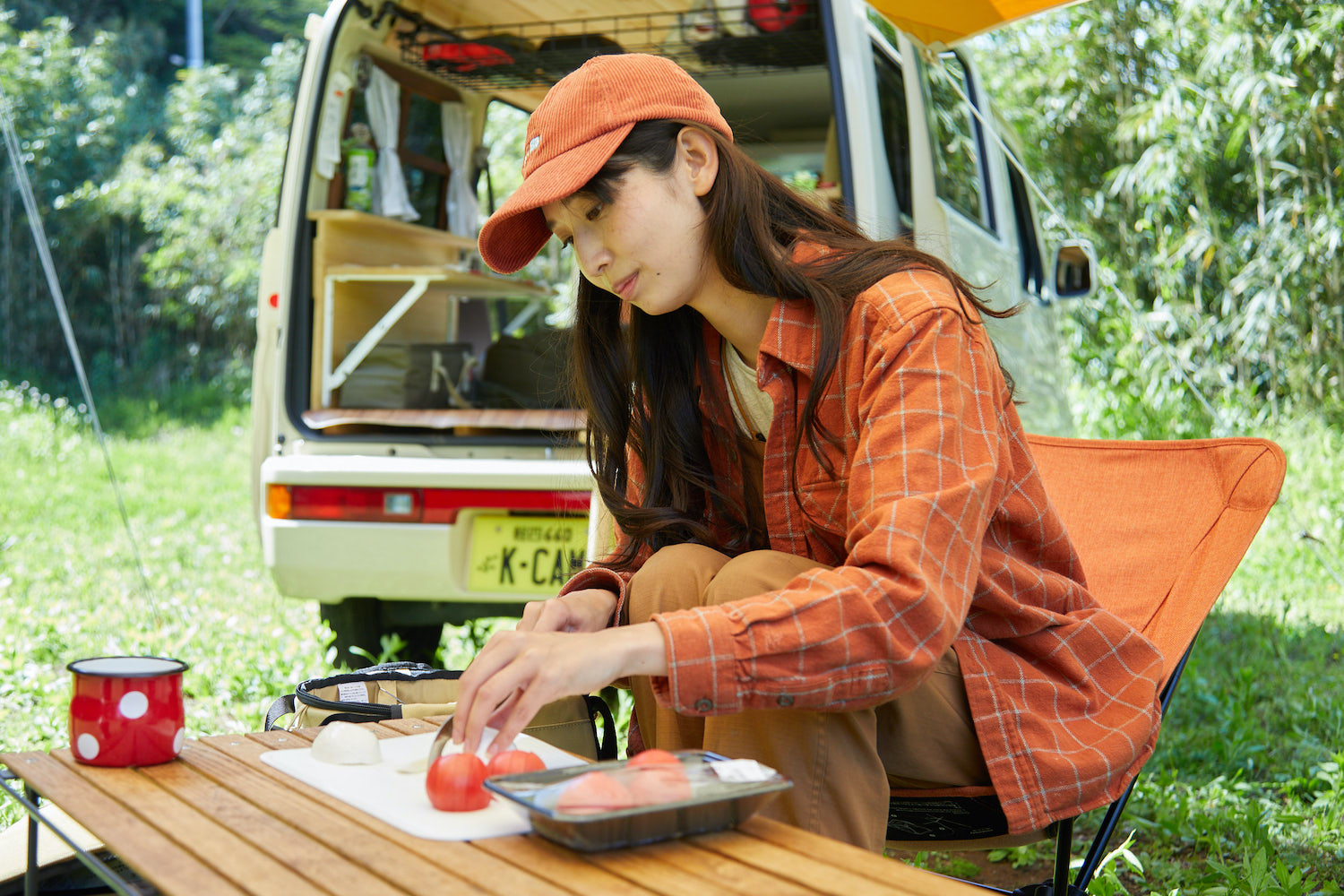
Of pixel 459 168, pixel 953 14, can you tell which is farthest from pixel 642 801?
pixel 459 168

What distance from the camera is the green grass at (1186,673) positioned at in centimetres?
231

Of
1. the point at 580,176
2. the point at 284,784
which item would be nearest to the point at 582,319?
the point at 580,176

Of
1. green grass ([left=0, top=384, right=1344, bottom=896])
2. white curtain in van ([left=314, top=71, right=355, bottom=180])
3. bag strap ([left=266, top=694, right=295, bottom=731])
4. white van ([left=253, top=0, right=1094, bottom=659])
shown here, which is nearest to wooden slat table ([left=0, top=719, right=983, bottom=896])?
bag strap ([left=266, top=694, right=295, bottom=731])

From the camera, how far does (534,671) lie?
1045 millimetres

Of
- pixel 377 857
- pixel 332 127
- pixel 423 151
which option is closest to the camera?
pixel 377 857

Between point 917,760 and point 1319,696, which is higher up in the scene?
point 917,760

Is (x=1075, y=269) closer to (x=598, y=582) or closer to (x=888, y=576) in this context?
(x=598, y=582)

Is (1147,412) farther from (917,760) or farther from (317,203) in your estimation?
(917,760)

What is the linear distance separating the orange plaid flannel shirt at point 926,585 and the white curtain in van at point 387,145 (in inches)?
89.4

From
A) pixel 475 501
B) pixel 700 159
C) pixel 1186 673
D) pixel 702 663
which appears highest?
pixel 700 159

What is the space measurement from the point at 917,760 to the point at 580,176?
731 mm

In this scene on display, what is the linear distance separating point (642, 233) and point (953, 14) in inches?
55.9

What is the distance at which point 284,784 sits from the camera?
3.71ft

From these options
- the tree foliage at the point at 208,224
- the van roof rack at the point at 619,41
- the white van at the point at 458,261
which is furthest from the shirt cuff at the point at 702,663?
the tree foliage at the point at 208,224
